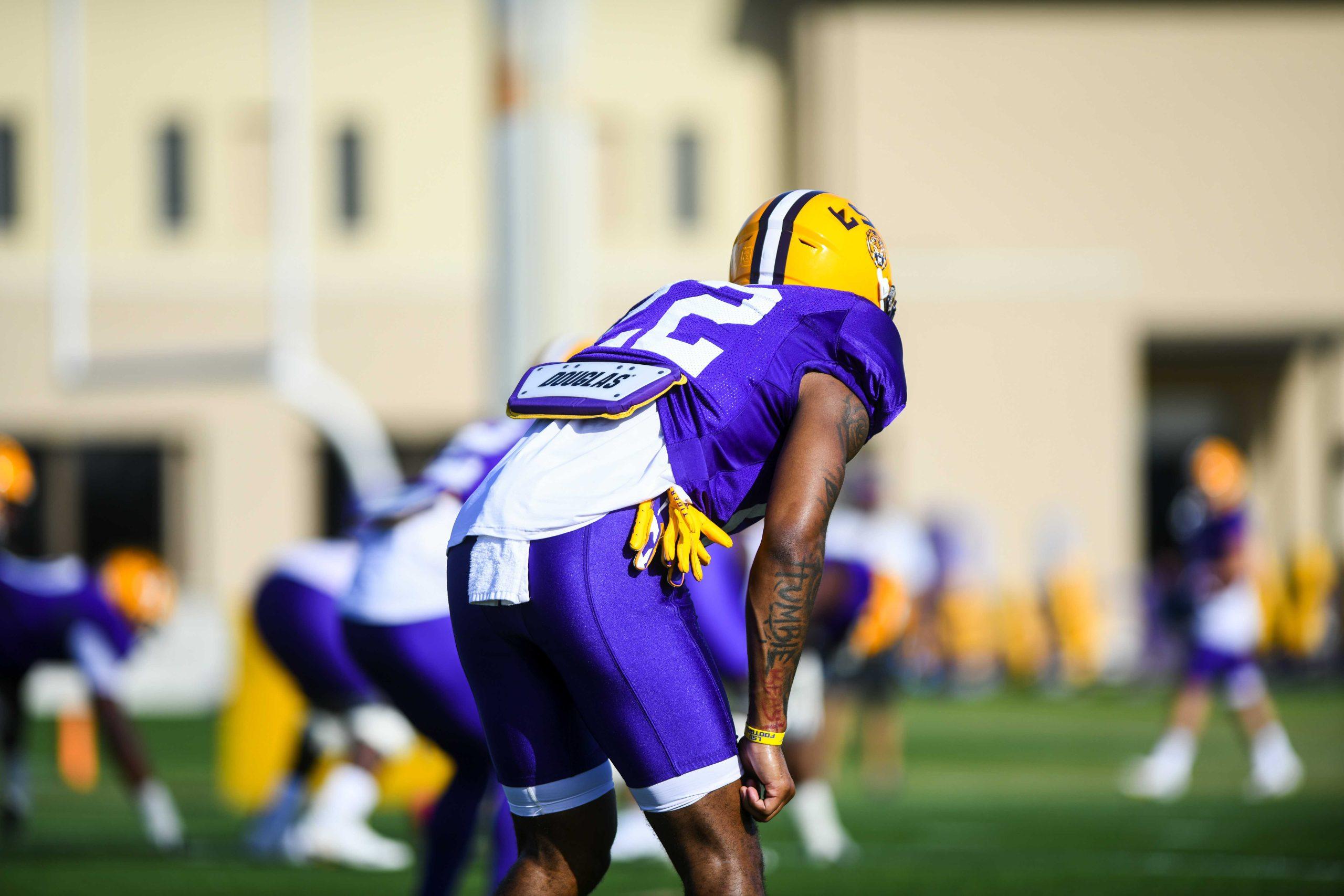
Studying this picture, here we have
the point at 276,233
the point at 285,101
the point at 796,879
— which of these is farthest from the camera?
the point at 285,101

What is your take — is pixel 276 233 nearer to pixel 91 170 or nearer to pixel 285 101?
pixel 285 101

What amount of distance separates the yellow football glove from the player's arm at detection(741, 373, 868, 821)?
10cm

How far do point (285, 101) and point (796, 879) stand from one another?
485 inches

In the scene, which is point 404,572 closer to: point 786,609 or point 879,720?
point 786,609

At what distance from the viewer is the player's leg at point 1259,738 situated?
9.88 meters

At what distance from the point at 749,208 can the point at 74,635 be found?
1819 cm

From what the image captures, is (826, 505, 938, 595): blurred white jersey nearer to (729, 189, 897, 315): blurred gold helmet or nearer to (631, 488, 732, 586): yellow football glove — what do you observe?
(729, 189, 897, 315): blurred gold helmet

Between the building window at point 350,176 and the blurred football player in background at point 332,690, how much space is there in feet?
56.3

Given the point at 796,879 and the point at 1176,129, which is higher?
the point at 1176,129

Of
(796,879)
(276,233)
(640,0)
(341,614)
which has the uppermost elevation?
(640,0)

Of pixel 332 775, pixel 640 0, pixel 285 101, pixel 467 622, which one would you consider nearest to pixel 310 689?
pixel 332 775

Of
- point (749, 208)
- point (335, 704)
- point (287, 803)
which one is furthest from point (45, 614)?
point (749, 208)

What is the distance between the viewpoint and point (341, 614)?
5.30m

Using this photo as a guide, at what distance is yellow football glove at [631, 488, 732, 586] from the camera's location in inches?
126
